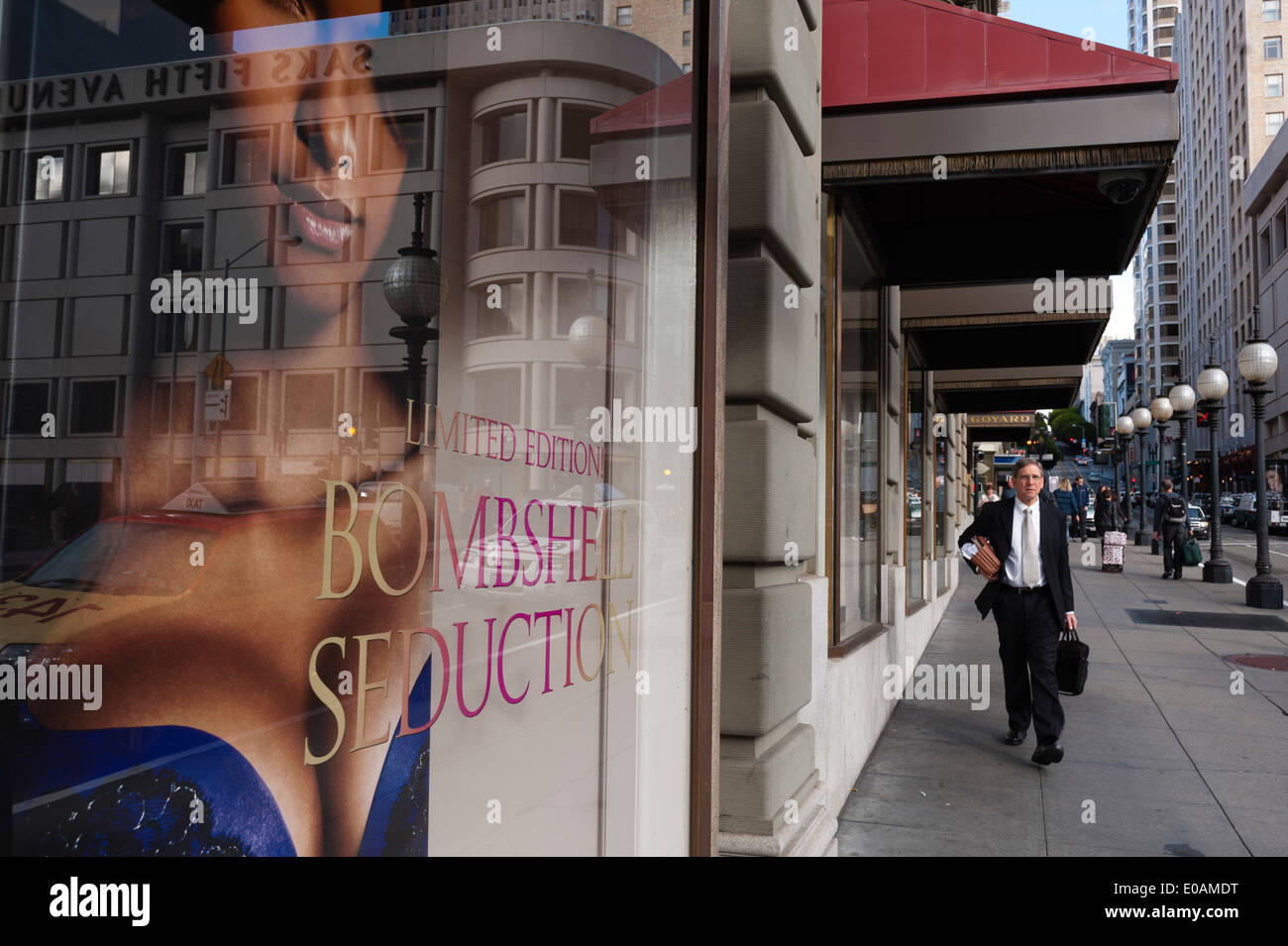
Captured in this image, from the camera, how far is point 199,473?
1.41 meters

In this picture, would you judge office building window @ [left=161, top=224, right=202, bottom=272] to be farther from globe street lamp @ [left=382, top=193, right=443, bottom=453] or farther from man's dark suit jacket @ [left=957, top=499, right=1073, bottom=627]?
man's dark suit jacket @ [left=957, top=499, right=1073, bottom=627]

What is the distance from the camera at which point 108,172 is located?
4.38ft

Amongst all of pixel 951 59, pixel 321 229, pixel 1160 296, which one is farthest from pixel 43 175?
pixel 1160 296

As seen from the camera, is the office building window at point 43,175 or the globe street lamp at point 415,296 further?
the globe street lamp at point 415,296

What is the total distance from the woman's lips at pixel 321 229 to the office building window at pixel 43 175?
372 millimetres

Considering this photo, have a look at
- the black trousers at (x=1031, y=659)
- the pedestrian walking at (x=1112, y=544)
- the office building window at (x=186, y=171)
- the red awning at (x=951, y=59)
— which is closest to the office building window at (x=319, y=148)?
the office building window at (x=186, y=171)

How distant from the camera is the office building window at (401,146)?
5.81 ft

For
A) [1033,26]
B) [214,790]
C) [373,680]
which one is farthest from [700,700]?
[1033,26]

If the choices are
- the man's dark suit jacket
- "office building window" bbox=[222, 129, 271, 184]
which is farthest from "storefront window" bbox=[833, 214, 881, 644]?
"office building window" bbox=[222, 129, 271, 184]

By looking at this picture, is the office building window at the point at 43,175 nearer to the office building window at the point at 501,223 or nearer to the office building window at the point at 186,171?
the office building window at the point at 186,171

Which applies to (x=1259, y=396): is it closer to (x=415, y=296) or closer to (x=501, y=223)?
(x=501, y=223)

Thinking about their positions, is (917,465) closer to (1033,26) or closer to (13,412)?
(1033,26)

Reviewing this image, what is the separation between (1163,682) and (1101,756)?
3.22 m

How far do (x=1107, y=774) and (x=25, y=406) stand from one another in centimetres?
660
